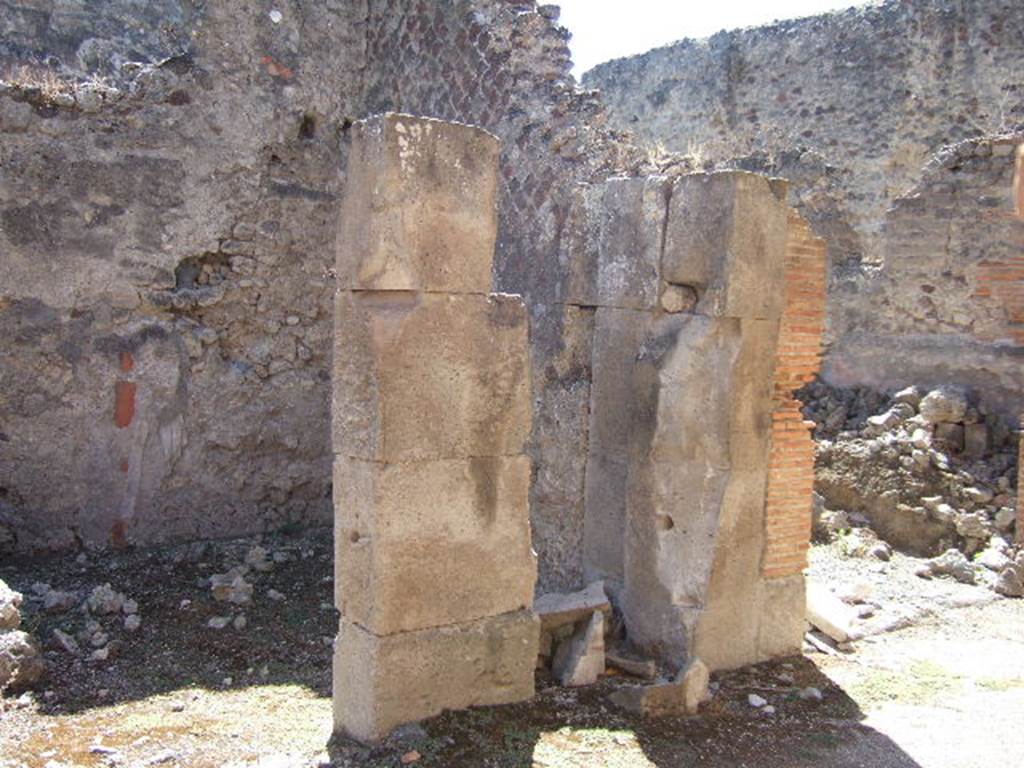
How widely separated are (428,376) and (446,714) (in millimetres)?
1453

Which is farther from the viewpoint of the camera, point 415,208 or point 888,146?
point 888,146

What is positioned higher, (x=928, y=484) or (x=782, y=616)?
(x=928, y=484)

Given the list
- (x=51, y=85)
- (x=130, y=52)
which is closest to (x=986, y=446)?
(x=51, y=85)

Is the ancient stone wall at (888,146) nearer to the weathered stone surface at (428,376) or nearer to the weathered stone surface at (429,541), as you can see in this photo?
the weathered stone surface at (428,376)

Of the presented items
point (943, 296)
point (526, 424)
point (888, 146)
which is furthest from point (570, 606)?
point (888, 146)

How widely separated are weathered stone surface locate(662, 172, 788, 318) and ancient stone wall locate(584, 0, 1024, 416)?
2.19m

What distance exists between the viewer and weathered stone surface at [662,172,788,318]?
5258mm

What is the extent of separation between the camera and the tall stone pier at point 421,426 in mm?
4309

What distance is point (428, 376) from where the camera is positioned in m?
4.40

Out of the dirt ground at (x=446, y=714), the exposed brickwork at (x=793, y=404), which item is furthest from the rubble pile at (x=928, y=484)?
the exposed brickwork at (x=793, y=404)

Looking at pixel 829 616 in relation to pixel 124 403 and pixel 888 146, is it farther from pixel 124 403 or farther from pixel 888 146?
pixel 888 146

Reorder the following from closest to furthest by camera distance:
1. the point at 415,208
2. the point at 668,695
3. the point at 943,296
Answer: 1. the point at 415,208
2. the point at 668,695
3. the point at 943,296

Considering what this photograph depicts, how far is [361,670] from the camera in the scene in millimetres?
4410

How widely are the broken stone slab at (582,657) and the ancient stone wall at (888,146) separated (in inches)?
148
